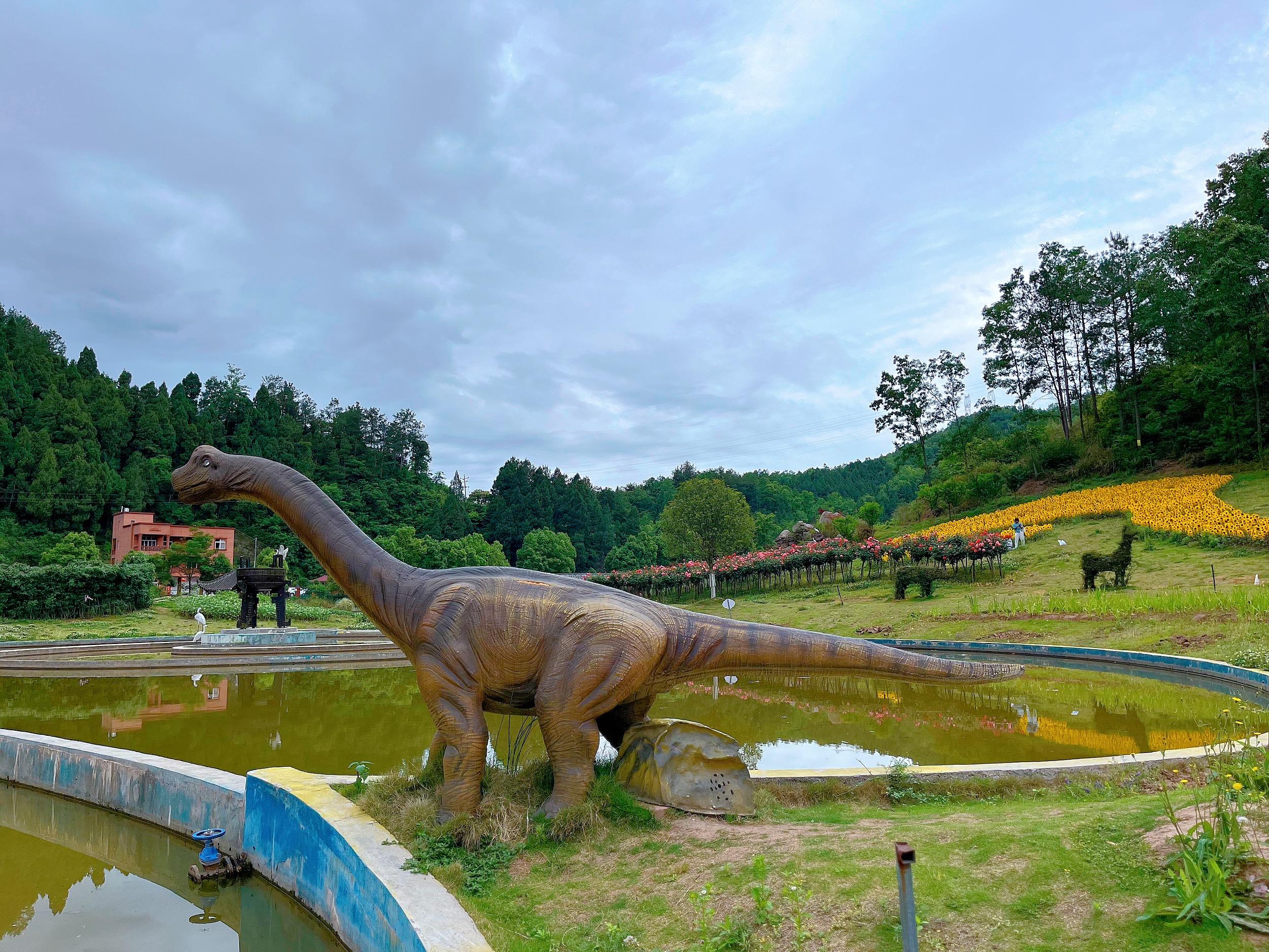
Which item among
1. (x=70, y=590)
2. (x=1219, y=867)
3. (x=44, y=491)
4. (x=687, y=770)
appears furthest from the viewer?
(x=44, y=491)

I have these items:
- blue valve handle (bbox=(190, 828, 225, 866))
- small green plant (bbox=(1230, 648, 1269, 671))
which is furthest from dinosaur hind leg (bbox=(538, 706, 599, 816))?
small green plant (bbox=(1230, 648, 1269, 671))

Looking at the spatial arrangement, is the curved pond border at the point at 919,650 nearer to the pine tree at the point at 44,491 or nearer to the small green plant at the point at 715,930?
the small green plant at the point at 715,930

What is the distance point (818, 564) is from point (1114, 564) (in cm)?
1101

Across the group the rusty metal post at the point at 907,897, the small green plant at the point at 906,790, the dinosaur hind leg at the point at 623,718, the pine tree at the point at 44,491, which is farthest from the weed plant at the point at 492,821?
the pine tree at the point at 44,491

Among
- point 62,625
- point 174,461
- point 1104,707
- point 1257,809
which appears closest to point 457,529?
point 174,461

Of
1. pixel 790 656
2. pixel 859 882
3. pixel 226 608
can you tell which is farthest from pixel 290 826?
pixel 226 608

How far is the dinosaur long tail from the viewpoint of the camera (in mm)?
5496

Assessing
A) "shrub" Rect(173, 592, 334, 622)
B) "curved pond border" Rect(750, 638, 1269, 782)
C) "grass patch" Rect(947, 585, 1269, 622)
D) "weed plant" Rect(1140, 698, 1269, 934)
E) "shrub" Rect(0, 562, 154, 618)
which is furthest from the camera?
"shrub" Rect(173, 592, 334, 622)

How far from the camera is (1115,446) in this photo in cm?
3481

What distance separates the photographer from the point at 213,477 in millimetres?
5891

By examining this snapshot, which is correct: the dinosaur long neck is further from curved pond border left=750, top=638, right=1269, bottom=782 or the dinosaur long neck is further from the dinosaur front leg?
curved pond border left=750, top=638, right=1269, bottom=782

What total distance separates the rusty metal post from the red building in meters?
49.9

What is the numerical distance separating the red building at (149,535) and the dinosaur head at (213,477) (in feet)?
147

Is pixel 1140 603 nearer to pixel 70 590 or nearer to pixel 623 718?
pixel 623 718
